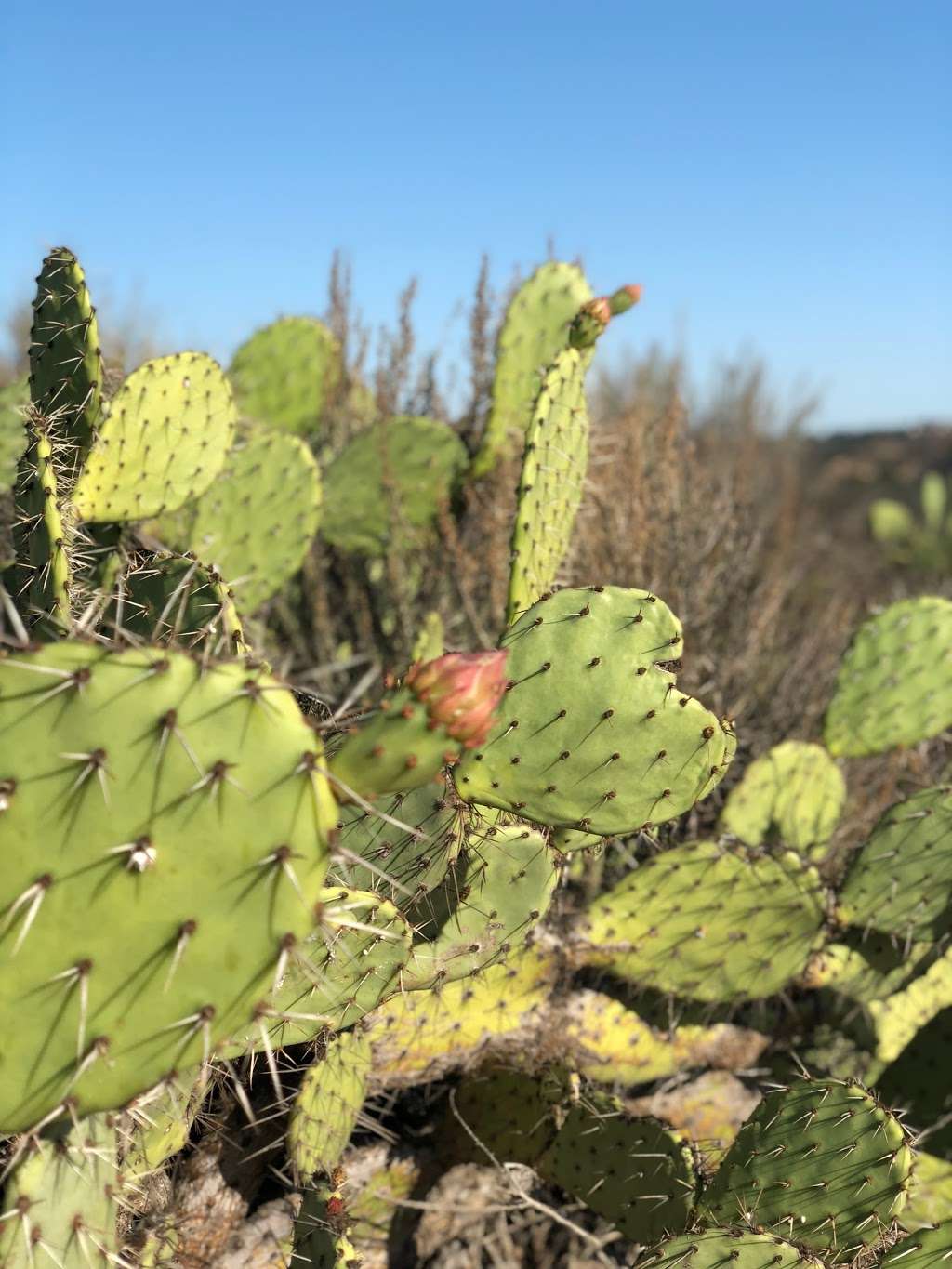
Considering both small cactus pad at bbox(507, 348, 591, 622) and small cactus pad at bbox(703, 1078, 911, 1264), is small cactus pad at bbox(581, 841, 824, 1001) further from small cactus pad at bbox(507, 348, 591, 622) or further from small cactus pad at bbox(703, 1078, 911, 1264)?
small cactus pad at bbox(507, 348, 591, 622)

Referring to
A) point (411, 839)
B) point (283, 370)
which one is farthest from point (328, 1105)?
point (283, 370)

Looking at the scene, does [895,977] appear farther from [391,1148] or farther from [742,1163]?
[391,1148]

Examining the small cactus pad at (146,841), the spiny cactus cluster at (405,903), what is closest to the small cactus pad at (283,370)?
the spiny cactus cluster at (405,903)

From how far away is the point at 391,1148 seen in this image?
5.94 ft

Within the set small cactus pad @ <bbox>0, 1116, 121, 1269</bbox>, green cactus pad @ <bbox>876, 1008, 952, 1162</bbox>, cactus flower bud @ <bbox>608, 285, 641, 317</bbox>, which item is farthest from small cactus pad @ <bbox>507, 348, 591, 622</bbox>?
green cactus pad @ <bbox>876, 1008, 952, 1162</bbox>

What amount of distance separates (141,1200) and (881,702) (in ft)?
6.43

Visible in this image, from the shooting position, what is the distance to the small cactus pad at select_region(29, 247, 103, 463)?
1.63 meters

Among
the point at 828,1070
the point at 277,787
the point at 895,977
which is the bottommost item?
the point at 828,1070

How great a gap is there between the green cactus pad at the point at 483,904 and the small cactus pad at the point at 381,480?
1699mm

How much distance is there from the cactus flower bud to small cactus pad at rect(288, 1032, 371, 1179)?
1.64 metres

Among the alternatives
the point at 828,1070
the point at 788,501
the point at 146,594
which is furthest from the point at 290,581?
the point at 788,501

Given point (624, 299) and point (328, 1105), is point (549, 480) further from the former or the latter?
point (328, 1105)

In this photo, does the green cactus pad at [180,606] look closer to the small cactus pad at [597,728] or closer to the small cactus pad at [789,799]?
the small cactus pad at [597,728]

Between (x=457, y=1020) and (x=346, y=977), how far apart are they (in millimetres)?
510
